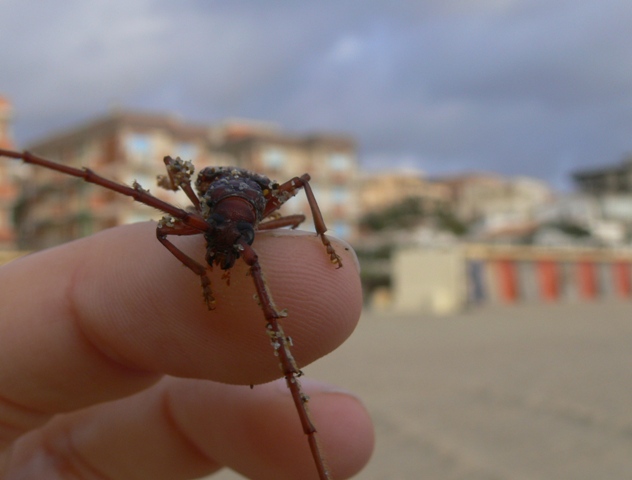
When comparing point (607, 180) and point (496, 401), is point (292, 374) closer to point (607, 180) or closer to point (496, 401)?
point (496, 401)

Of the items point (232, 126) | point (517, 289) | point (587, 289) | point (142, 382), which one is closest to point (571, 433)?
point (142, 382)

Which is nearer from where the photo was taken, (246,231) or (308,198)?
(246,231)

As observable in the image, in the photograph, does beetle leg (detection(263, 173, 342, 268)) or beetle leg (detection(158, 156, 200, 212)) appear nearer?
beetle leg (detection(263, 173, 342, 268))

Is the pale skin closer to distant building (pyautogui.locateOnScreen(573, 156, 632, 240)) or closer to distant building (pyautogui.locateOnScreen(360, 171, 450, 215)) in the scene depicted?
distant building (pyautogui.locateOnScreen(573, 156, 632, 240))

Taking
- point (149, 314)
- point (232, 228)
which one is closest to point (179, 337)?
point (149, 314)

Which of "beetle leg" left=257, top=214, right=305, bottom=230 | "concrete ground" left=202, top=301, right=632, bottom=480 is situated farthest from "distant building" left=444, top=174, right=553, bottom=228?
"beetle leg" left=257, top=214, right=305, bottom=230

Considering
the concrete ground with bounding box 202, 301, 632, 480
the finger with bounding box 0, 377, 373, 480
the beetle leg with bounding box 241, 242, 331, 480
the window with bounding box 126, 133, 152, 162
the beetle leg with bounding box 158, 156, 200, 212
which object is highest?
the window with bounding box 126, 133, 152, 162
